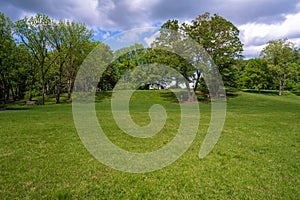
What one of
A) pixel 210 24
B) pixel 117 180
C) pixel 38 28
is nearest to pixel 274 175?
pixel 117 180

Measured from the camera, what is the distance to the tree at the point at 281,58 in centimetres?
4831

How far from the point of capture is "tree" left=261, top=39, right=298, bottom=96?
48312 mm

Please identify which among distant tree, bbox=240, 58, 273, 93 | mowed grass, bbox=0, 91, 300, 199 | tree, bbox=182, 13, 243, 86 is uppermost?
tree, bbox=182, 13, 243, 86

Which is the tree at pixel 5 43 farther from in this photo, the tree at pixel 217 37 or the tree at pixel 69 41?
the tree at pixel 217 37

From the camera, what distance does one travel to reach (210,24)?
3388 centimetres

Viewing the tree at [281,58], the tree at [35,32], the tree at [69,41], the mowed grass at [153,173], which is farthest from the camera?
the tree at [281,58]

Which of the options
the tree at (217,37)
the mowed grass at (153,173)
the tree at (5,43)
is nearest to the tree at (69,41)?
the tree at (5,43)

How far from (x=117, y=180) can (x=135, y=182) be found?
0.46 metres

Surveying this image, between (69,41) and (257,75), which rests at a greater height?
(69,41)

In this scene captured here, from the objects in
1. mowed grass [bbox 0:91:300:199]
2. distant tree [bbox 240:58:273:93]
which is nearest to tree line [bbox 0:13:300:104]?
distant tree [bbox 240:58:273:93]

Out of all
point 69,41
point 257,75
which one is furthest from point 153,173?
point 257,75

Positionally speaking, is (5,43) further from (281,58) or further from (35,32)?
(281,58)

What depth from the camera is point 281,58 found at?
49.0 meters

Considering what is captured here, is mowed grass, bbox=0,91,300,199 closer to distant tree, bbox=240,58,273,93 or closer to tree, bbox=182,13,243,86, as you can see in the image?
tree, bbox=182,13,243,86
